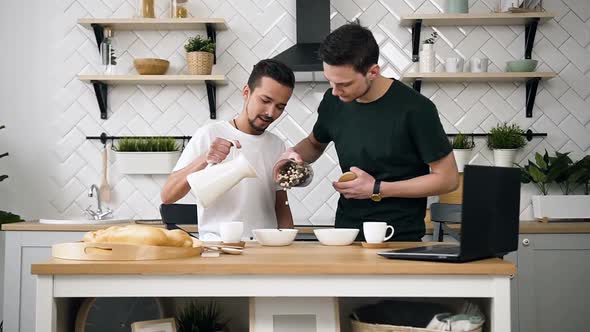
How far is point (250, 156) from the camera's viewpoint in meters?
2.45

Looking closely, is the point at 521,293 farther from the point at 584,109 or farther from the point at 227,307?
the point at 227,307

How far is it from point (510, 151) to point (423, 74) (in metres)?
0.68

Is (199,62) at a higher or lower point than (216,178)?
higher

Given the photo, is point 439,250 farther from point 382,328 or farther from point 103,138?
point 103,138

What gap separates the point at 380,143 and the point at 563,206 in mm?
1826

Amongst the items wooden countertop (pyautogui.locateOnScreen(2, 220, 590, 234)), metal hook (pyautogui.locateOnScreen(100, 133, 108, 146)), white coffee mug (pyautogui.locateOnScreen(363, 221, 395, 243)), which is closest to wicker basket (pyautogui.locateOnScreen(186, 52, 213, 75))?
metal hook (pyautogui.locateOnScreen(100, 133, 108, 146))

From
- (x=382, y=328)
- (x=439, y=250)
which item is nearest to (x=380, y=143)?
(x=439, y=250)

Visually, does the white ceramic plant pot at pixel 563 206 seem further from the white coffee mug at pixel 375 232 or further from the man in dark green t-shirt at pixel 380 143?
the white coffee mug at pixel 375 232

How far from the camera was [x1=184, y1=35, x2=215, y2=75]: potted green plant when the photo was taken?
12.7 ft

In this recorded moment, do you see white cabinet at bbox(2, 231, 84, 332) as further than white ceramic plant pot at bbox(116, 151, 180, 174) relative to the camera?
No

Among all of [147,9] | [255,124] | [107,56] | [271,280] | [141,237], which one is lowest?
[271,280]

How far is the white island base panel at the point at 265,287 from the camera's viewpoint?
5.00ft

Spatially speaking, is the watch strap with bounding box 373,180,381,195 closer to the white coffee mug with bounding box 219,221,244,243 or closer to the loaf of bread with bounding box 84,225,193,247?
the white coffee mug with bounding box 219,221,244,243

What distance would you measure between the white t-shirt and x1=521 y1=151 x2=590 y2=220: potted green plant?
6.18 ft
